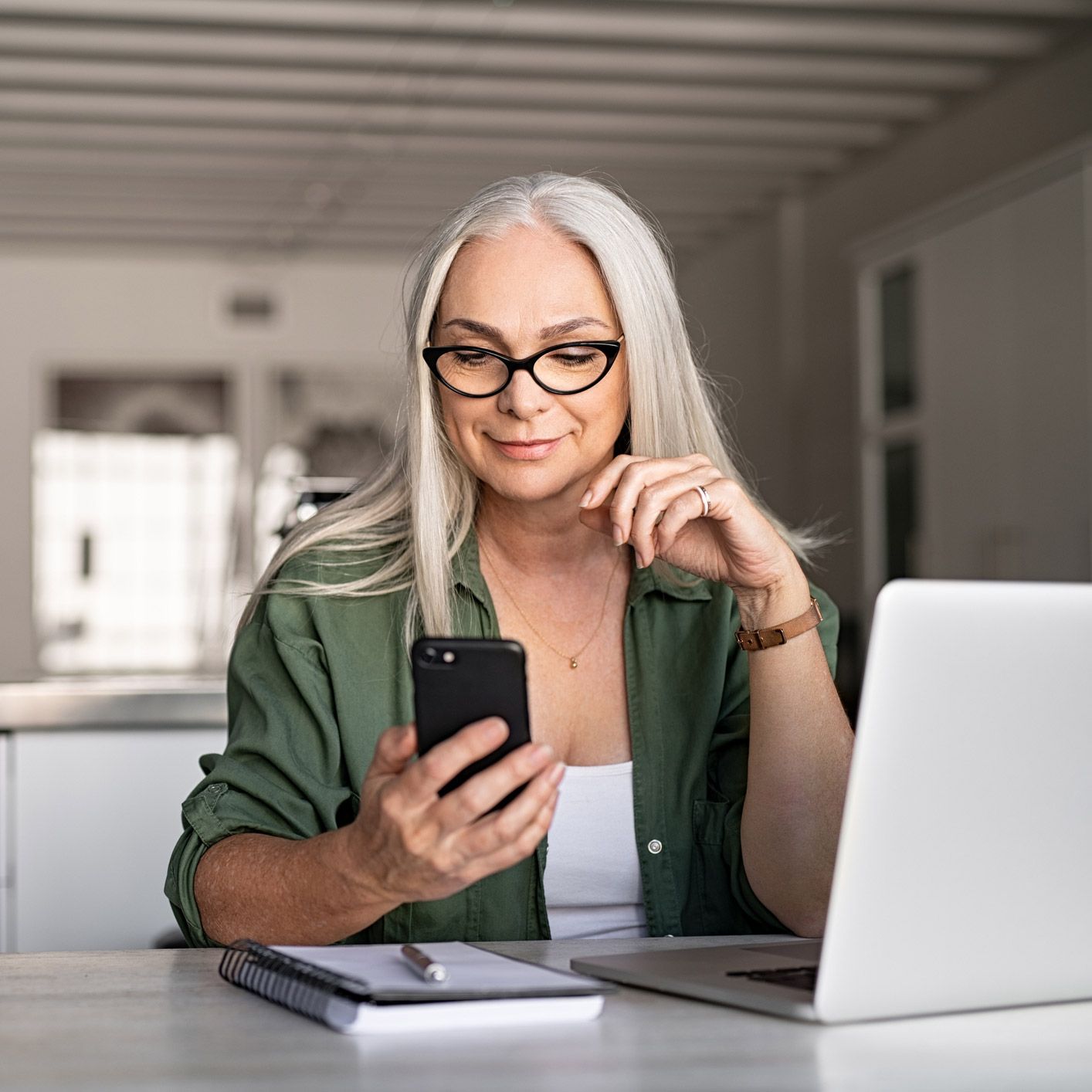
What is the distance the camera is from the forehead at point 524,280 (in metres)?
1.63

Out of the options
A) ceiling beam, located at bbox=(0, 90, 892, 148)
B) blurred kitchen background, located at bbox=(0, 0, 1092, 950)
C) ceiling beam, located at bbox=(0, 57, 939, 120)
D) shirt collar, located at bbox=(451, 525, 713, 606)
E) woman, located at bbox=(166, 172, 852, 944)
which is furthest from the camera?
ceiling beam, located at bbox=(0, 90, 892, 148)

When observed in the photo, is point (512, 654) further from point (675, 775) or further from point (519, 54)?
point (519, 54)

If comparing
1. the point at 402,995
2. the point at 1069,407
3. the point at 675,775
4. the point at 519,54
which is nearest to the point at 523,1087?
the point at 402,995

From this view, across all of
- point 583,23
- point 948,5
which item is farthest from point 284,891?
point 948,5

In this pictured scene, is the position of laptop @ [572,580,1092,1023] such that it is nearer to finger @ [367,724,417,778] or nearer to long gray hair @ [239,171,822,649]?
finger @ [367,724,417,778]

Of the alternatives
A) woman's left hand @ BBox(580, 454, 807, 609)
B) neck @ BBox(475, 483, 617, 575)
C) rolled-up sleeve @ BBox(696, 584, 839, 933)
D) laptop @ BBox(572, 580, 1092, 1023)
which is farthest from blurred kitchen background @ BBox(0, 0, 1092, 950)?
laptop @ BBox(572, 580, 1092, 1023)

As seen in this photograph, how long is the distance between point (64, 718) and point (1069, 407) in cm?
362

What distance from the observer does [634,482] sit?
1396 millimetres

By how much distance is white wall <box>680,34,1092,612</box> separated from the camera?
6.35 metres

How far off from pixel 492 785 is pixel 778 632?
569mm

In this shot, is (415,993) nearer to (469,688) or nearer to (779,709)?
(469,688)

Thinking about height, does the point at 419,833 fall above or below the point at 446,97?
below

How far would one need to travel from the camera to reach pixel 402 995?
3.19 feet

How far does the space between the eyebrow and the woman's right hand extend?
2.17ft
